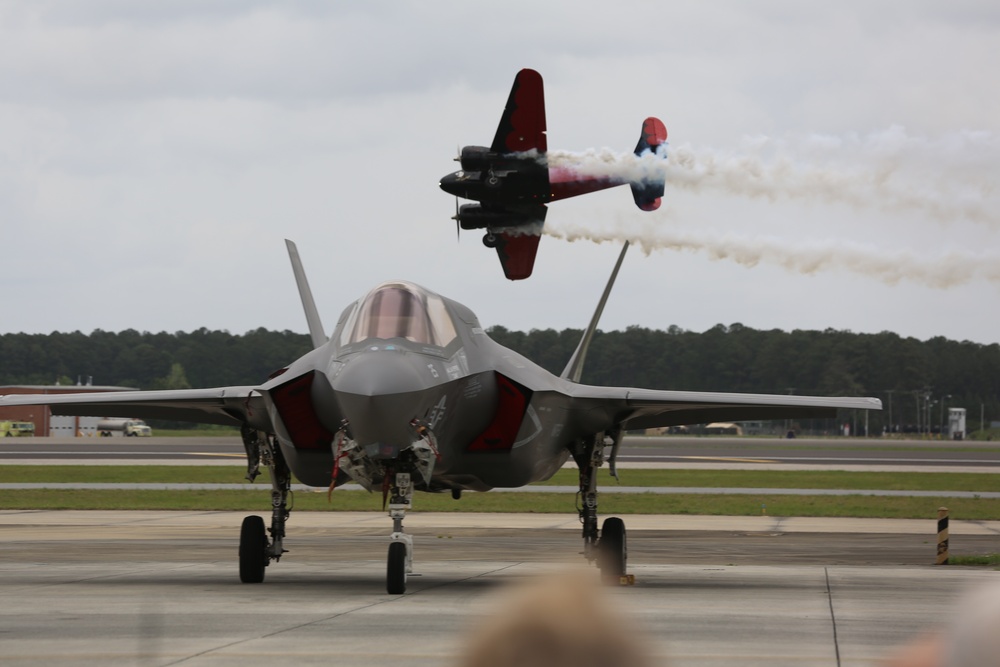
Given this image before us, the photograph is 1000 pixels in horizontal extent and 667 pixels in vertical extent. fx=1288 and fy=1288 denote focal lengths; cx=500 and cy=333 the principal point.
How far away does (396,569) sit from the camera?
12773mm

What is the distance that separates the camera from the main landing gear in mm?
15391

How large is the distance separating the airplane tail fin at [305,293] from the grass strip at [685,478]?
74.8 ft

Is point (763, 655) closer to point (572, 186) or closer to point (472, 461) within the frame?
point (472, 461)

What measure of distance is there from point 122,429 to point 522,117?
277 ft

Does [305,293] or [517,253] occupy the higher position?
[517,253]

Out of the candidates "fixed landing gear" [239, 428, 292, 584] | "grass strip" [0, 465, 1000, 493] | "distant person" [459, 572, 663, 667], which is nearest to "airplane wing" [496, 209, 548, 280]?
"grass strip" [0, 465, 1000, 493]

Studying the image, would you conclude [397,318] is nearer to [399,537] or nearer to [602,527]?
[399,537]

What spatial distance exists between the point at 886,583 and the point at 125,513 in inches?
790

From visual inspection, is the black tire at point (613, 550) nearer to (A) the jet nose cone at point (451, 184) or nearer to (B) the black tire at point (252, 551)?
(B) the black tire at point (252, 551)

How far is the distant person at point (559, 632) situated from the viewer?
63.7 inches

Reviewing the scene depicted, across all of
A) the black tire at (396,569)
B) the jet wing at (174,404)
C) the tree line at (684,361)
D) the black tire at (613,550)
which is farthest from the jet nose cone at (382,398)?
the tree line at (684,361)

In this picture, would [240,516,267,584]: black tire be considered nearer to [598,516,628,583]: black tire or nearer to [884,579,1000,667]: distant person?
[598,516,628,583]: black tire

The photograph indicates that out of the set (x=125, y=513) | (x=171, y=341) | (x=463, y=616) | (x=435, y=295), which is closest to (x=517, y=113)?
(x=125, y=513)

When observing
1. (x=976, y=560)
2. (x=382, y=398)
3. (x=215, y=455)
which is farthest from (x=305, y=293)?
(x=215, y=455)
